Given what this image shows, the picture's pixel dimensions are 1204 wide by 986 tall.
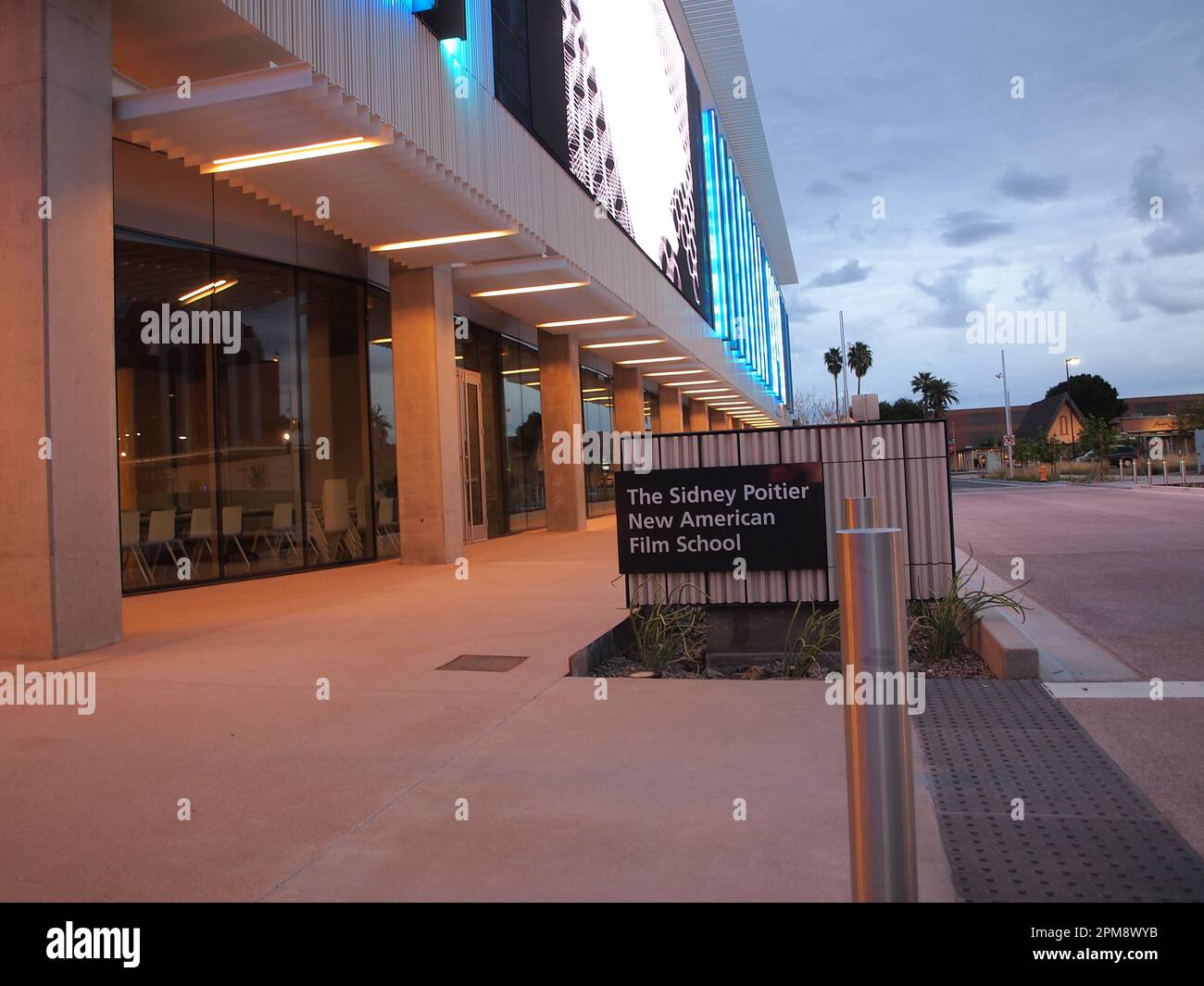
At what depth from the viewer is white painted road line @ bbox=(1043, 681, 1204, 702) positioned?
5223mm

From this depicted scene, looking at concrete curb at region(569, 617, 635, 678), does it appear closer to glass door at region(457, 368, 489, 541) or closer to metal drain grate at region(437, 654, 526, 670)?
metal drain grate at region(437, 654, 526, 670)

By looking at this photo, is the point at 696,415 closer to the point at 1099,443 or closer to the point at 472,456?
the point at 472,456

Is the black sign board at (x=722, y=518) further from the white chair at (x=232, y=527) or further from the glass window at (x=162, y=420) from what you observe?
the white chair at (x=232, y=527)

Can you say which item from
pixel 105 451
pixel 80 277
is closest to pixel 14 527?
pixel 105 451

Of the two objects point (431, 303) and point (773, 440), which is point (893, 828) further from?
point (431, 303)

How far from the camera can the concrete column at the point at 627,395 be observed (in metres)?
27.1

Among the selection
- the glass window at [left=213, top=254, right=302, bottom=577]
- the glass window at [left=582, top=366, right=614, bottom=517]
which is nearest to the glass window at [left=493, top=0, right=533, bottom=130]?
the glass window at [left=213, top=254, right=302, bottom=577]

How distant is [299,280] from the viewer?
532 inches

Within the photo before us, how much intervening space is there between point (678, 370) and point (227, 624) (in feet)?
74.2

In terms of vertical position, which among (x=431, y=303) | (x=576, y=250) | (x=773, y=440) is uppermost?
(x=576, y=250)

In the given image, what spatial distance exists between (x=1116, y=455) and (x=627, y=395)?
152 feet

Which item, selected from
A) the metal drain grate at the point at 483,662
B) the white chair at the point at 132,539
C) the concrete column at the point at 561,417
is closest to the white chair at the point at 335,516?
the white chair at the point at 132,539

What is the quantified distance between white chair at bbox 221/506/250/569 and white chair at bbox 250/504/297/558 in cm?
31

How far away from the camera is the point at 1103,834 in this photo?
322 centimetres
